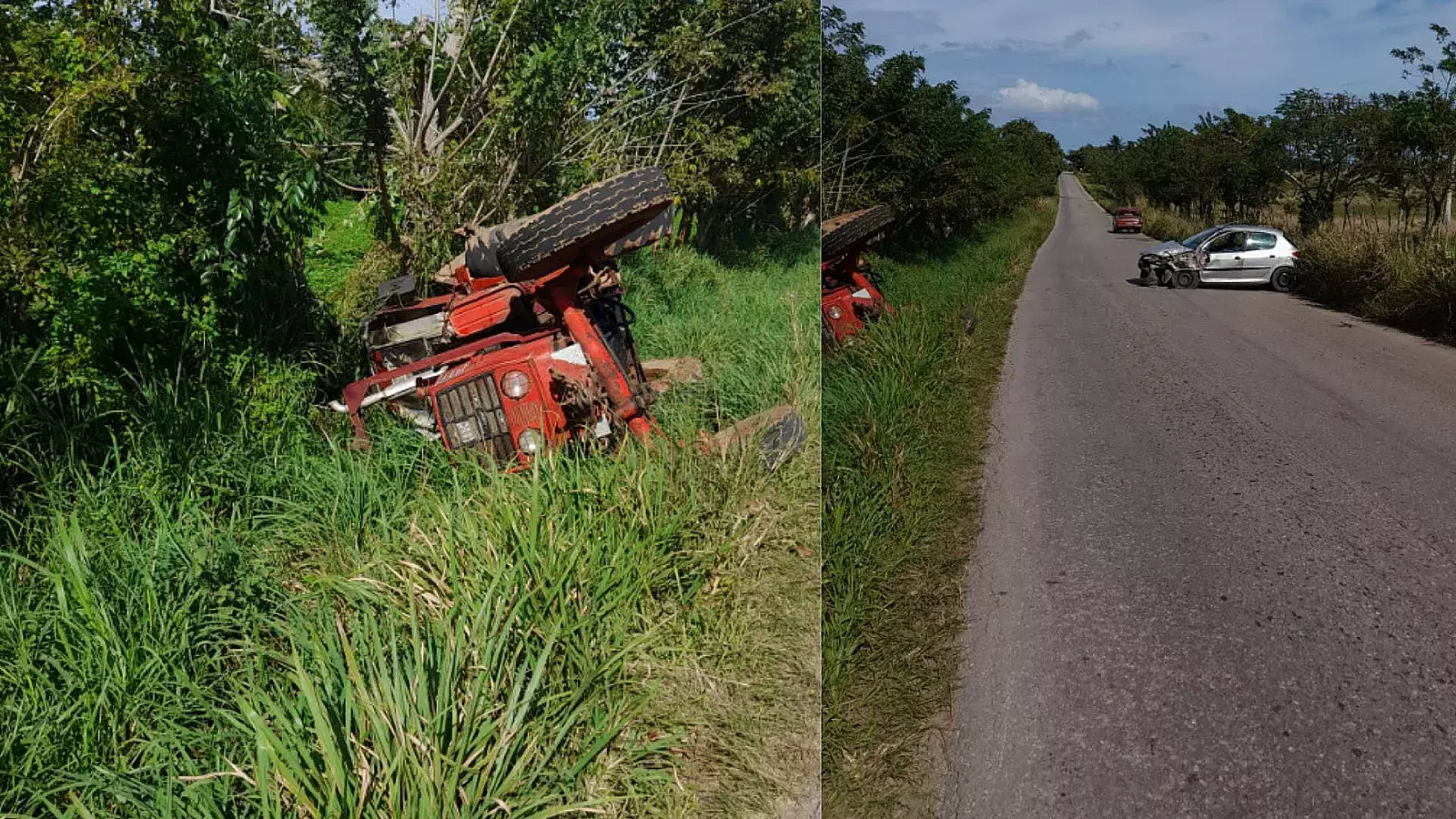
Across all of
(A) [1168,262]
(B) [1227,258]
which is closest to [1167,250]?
(A) [1168,262]

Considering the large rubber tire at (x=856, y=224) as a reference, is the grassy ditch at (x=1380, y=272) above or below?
below

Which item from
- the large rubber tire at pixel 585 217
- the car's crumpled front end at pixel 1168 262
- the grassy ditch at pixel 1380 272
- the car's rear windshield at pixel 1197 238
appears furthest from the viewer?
the car's rear windshield at pixel 1197 238

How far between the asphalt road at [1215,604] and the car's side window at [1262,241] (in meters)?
8.12

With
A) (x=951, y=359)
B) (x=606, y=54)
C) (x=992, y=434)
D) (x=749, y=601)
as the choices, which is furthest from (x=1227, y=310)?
(x=749, y=601)

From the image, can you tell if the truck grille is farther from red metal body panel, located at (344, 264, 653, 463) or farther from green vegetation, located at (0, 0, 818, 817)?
green vegetation, located at (0, 0, 818, 817)

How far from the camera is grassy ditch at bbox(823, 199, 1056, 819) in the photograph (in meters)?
2.73

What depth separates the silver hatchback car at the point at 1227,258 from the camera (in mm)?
14945

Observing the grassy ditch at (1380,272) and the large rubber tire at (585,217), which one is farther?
the grassy ditch at (1380,272)

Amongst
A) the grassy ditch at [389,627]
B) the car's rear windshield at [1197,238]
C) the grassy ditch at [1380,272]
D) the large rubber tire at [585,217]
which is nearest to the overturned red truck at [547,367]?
the large rubber tire at [585,217]

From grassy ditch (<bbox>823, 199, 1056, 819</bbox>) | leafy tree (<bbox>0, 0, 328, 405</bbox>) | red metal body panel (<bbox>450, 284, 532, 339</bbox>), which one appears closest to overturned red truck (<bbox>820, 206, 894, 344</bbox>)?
grassy ditch (<bbox>823, 199, 1056, 819</bbox>)

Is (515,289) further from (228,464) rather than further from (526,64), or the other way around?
(526,64)

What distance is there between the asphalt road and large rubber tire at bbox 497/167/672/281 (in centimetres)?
215

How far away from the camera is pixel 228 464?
13.3 feet

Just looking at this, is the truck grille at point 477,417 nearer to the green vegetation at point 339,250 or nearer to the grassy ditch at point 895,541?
the grassy ditch at point 895,541
